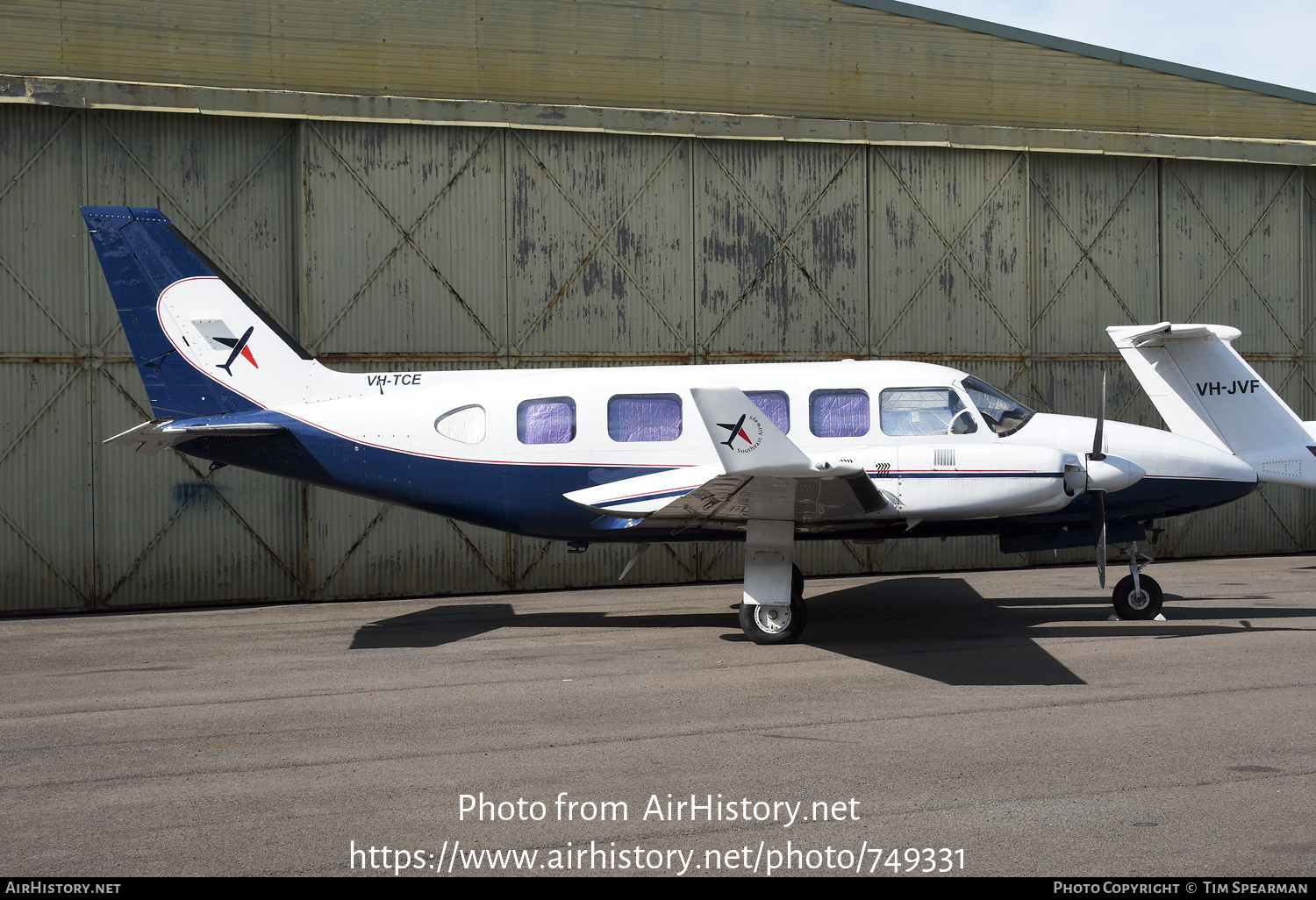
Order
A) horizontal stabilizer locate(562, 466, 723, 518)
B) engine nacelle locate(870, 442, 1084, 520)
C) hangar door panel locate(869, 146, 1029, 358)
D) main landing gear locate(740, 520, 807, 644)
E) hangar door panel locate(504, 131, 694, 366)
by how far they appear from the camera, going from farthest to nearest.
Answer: hangar door panel locate(869, 146, 1029, 358), hangar door panel locate(504, 131, 694, 366), horizontal stabilizer locate(562, 466, 723, 518), main landing gear locate(740, 520, 807, 644), engine nacelle locate(870, 442, 1084, 520)

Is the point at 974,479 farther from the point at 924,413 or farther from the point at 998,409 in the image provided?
the point at 998,409

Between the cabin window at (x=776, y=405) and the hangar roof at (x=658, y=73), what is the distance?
766 centimetres

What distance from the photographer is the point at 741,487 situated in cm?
966

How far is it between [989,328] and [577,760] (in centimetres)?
1447

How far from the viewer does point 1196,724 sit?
716 cm

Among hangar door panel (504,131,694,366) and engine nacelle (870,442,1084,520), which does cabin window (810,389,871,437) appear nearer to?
engine nacelle (870,442,1084,520)

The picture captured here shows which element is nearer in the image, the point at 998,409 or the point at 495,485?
the point at 998,409

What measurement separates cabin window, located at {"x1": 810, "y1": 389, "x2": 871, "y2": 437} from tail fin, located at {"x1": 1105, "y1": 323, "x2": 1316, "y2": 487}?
589cm

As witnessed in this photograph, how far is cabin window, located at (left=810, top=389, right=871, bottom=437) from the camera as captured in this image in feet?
38.2

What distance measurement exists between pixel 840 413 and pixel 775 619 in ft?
8.55
